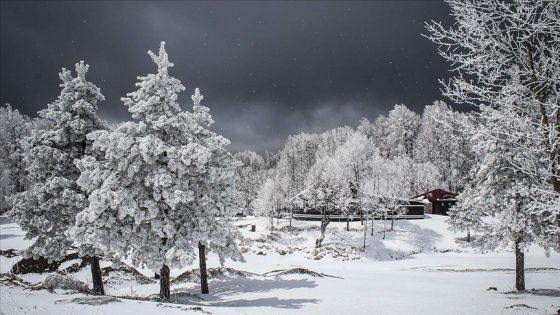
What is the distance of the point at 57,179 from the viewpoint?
57.0ft

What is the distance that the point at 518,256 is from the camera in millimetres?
19828

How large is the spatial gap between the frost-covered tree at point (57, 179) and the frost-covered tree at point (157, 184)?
10.8 ft

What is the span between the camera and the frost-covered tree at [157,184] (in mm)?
14070

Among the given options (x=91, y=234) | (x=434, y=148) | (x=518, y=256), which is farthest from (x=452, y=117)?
(x=434, y=148)

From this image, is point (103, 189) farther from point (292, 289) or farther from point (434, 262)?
point (434, 262)

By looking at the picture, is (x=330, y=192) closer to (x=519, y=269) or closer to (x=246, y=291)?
(x=519, y=269)

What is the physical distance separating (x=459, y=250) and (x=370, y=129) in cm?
6723

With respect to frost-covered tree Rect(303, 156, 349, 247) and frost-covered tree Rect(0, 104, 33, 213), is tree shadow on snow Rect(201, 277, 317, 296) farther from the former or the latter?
frost-covered tree Rect(0, 104, 33, 213)

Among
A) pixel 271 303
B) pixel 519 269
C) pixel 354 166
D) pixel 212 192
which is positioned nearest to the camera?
pixel 271 303

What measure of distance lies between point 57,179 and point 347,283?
19206 millimetres

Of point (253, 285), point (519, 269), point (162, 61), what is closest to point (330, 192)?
point (253, 285)

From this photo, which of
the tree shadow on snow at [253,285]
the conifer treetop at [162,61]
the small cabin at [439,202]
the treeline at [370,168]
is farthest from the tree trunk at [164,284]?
the small cabin at [439,202]

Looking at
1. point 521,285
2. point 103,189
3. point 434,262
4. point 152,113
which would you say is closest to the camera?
point 103,189

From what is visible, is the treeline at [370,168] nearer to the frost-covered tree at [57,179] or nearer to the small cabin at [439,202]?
the small cabin at [439,202]
